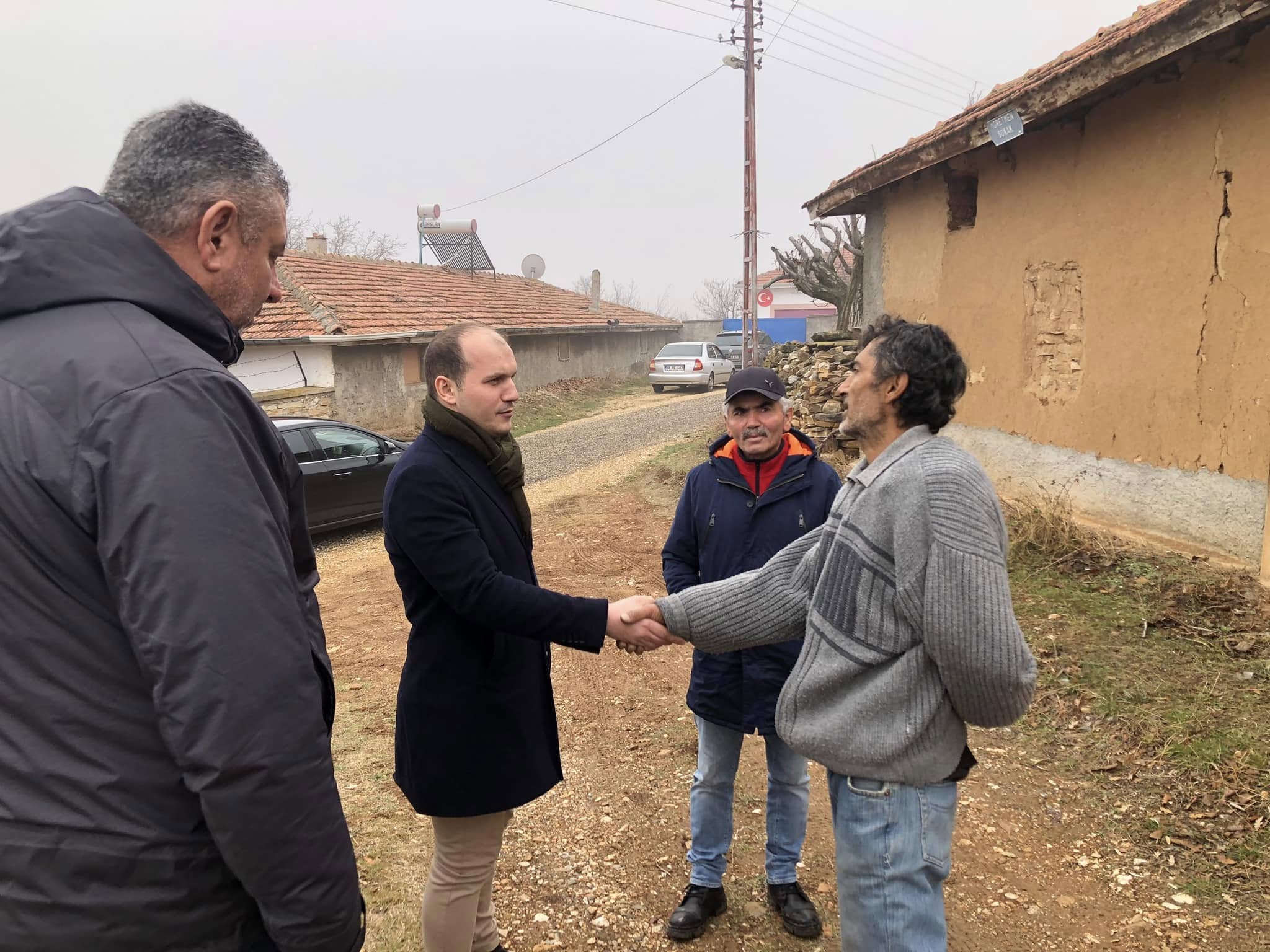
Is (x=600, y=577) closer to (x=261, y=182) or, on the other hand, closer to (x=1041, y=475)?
(x=1041, y=475)

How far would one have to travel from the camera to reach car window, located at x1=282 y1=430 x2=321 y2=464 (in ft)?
29.9

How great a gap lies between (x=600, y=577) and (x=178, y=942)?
6.16 m

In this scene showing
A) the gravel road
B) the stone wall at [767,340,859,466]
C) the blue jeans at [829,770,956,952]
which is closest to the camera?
the blue jeans at [829,770,956,952]

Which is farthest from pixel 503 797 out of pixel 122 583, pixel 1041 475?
pixel 1041 475

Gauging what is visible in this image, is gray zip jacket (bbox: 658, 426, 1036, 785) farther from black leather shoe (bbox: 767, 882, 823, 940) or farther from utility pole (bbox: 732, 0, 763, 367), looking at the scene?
utility pole (bbox: 732, 0, 763, 367)

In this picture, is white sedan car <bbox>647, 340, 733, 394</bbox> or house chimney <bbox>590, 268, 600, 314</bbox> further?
house chimney <bbox>590, 268, 600, 314</bbox>

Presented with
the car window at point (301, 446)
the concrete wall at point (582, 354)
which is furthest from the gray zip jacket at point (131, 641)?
the concrete wall at point (582, 354)

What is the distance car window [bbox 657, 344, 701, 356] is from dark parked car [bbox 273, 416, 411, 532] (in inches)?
572

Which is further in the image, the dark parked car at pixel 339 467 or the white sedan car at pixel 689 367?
the white sedan car at pixel 689 367

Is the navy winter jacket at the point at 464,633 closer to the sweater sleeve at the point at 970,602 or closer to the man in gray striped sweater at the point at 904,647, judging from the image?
the man in gray striped sweater at the point at 904,647

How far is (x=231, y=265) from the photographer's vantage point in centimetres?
139

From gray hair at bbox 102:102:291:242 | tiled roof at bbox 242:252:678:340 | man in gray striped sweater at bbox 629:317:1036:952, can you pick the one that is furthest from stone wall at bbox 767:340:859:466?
gray hair at bbox 102:102:291:242

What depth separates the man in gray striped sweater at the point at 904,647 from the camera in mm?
1725

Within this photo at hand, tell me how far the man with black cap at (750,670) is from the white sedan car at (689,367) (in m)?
20.6
